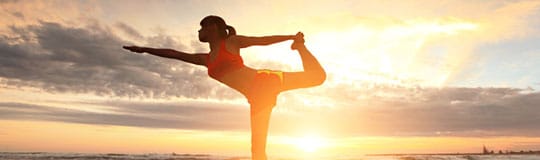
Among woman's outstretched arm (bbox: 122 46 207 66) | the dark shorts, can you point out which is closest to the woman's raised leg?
the dark shorts

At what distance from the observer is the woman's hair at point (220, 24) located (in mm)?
5641

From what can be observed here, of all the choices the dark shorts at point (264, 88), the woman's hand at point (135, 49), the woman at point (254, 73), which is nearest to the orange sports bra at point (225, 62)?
the woman at point (254, 73)

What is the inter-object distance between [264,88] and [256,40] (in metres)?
0.53

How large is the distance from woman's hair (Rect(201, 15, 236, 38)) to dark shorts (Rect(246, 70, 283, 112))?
0.61m

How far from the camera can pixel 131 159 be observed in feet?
169

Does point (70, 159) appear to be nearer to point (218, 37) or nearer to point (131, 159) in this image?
point (131, 159)

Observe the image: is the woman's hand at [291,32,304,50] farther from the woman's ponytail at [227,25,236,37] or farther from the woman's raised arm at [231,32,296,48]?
the woman's ponytail at [227,25,236,37]

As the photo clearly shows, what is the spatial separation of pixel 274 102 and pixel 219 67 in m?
0.72

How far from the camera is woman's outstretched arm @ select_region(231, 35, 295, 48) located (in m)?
5.36

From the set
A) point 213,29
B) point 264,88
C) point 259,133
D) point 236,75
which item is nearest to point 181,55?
point 213,29

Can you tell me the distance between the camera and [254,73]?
5.41m

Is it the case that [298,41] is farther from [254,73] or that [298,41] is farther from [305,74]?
[254,73]

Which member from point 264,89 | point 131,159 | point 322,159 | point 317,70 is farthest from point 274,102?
point 131,159

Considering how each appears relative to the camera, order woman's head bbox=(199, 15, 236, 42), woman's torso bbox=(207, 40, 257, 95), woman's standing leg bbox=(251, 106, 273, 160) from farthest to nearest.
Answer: woman's head bbox=(199, 15, 236, 42), woman's torso bbox=(207, 40, 257, 95), woman's standing leg bbox=(251, 106, 273, 160)
